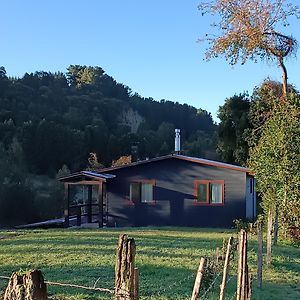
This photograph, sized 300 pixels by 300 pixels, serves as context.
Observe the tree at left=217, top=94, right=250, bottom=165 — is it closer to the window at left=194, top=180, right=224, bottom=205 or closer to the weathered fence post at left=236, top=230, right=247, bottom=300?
the window at left=194, top=180, right=224, bottom=205

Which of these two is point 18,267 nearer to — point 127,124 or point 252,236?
point 252,236

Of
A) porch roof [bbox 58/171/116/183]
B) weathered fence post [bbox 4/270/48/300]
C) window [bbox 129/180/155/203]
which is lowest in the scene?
weathered fence post [bbox 4/270/48/300]

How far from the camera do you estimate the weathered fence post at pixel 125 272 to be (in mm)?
3297

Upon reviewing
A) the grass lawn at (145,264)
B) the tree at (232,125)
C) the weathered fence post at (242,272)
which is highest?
the tree at (232,125)

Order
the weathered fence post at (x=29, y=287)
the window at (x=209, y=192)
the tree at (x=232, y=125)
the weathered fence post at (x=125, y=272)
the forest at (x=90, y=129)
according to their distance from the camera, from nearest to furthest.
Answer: the weathered fence post at (x=29, y=287) < the weathered fence post at (x=125, y=272) < the window at (x=209, y=192) < the forest at (x=90, y=129) < the tree at (x=232, y=125)

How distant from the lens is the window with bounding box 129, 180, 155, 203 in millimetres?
22047

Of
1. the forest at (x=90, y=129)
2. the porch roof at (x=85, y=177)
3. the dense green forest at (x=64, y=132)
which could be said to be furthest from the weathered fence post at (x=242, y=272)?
the dense green forest at (x=64, y=132)

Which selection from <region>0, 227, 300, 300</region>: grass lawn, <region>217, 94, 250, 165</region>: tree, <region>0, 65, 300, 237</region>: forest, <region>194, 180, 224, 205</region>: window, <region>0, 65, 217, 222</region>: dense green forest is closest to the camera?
<region>0, 227, 300, 300</region>: grass lawn

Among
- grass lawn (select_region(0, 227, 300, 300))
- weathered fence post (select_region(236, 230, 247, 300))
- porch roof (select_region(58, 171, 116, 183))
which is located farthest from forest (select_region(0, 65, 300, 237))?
weathered fence post (select_region(236, 230, 247, 300))

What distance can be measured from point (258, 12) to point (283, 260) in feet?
39.1

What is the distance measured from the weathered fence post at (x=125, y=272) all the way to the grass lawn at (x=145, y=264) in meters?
3.86

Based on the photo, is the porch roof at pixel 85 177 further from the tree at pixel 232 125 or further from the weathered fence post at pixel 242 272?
the weathered fence post at pixel 242 272

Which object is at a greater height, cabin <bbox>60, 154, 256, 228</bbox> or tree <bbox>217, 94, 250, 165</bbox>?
tree <bbox>217, 94, 250, 165</bbox>

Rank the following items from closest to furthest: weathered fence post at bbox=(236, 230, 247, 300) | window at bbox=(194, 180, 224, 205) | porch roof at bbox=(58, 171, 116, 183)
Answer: weathered fence post at bbox=(236, 230, 247, 300) < porch roof at bbox=(58, 171, 116, 183) < window at bbox=(194, 180, 224, 205)
